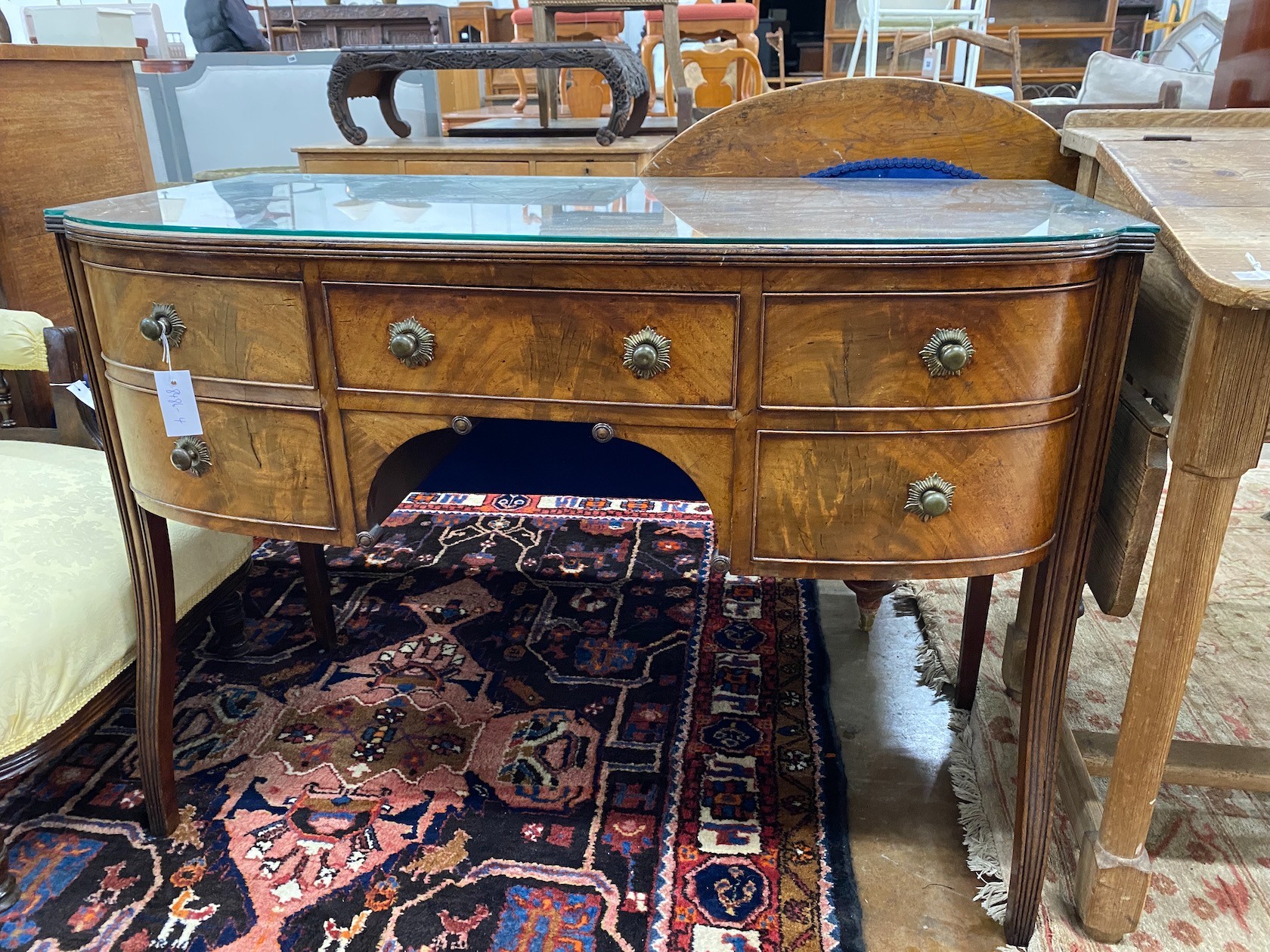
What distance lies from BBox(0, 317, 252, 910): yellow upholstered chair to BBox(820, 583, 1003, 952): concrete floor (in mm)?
1128

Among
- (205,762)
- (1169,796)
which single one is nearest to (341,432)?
(205,762)

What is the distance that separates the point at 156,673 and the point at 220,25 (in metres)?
5.66

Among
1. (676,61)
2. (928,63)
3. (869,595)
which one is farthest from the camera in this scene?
(928,63)

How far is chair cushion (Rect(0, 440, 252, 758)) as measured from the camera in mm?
1188

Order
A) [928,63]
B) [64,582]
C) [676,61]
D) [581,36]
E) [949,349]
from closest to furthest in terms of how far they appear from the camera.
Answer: [949,349]
[64,582]
[676,61]
[581,36]
[928,63]

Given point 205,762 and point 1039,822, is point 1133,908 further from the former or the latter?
point 205,762

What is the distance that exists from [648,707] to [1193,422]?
3.45 feet

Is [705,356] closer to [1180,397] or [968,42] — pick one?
[1180,397]

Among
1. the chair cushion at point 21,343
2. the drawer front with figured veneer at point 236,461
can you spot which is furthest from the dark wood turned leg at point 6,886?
the chair cushion at point 21,343

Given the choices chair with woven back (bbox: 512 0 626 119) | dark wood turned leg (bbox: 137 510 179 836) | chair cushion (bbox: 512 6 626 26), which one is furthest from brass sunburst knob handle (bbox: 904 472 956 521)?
chair cushion (bbox: 512 6 626 26)

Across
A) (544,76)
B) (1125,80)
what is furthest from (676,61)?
(1125,80)

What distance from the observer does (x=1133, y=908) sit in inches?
48.2

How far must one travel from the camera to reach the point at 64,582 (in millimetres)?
1261

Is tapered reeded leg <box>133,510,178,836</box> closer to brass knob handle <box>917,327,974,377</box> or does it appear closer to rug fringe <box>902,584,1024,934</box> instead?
brass knob handle <box>917,327,974,377</box>
